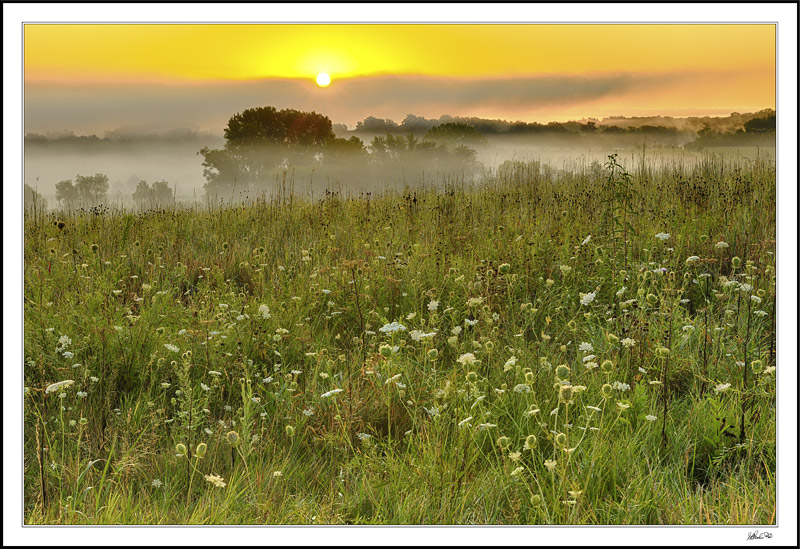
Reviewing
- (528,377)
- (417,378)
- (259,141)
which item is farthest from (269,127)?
(528,377)

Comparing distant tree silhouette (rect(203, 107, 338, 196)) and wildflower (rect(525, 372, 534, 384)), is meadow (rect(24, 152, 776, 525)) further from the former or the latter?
distant tree silhouette (rect(203, 107, 338, 196))

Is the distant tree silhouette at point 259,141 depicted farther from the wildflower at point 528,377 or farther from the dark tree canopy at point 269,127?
the wildflower at point 528,377

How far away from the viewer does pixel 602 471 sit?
93.7 inches

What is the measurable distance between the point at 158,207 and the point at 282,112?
13045 millimetres

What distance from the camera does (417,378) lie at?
10.8 feet

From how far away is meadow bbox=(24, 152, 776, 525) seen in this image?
2334 millimetres

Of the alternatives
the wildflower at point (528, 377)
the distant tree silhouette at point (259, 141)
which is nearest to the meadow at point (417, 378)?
the wildflower at point (528, 377)

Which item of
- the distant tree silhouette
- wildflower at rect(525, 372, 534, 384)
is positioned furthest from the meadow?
the distant tree silhouette

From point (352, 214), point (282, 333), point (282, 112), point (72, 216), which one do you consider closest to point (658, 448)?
point (282, 333)

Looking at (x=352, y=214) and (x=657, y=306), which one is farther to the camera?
(x=352, y=214)

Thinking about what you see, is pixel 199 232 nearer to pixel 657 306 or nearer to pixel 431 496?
pixel 657 306

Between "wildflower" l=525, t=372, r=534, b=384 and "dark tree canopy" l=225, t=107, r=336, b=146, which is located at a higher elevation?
"dark tree canopy" l=225, t=107, r=336, b=146

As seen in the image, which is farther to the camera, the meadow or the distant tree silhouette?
the distant tree silhouette

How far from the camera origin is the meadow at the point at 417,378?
2.33 meters
